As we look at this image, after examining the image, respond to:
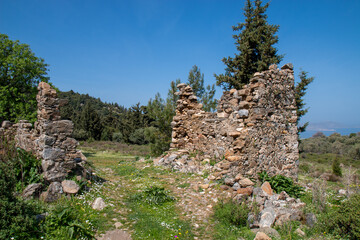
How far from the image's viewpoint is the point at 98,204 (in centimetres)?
Result: 586

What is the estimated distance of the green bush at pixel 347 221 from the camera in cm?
456

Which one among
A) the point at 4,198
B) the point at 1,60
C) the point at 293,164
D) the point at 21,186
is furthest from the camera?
the point at 1,60

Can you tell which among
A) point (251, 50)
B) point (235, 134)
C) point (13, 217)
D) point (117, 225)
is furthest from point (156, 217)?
point (251, 50)

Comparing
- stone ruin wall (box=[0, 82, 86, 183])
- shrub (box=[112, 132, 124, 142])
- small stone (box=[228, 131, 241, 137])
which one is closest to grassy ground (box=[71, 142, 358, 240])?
stone ruin wall (box=[0, 82, 86, 183])

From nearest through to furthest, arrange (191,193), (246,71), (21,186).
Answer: (21,186) < (191,193) < (246,71)

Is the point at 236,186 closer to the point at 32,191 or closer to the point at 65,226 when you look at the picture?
the point at 65,226

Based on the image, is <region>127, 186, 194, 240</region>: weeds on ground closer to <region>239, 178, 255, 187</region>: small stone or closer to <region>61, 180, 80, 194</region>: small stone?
<region>61, 180, 80, 194</region>: small stone

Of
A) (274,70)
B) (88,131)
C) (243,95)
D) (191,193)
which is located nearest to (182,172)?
(191,193)

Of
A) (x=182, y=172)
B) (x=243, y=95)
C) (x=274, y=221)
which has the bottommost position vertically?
(x=274, y=221)

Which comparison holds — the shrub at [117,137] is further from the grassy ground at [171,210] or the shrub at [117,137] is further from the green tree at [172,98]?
the grassy ground at [171,210]

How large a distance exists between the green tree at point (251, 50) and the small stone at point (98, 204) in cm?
1680

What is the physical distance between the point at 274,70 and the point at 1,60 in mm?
21288

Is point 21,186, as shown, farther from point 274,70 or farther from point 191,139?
point 274,70

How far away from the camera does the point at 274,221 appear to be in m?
5.29
